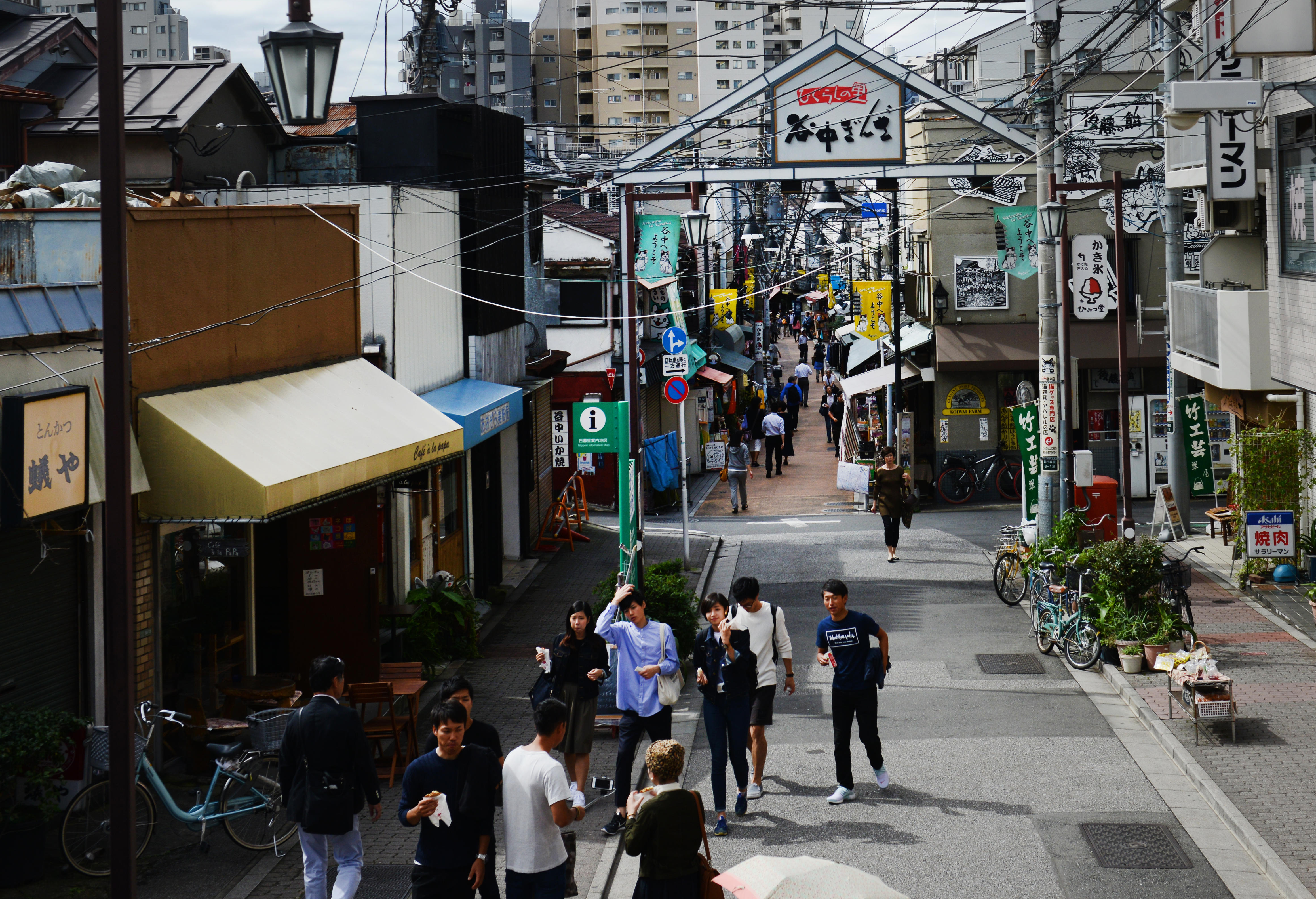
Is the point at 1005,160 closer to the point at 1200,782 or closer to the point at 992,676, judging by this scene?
the point at 992,676

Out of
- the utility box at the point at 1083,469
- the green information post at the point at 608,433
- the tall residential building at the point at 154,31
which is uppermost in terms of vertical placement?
the tall residential building at the point at 154,31

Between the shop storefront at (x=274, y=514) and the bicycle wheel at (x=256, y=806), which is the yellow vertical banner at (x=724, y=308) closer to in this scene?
the shop storefront at (x=274, y=514)

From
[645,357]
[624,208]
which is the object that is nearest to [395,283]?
[624,208]

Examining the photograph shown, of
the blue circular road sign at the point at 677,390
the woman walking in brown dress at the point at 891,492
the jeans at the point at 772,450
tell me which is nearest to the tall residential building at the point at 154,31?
the jeans at the point at 772,450

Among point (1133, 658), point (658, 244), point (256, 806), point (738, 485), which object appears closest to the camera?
point (256, 806)

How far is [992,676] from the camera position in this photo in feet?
49.5

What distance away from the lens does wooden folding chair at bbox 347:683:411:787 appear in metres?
11.5

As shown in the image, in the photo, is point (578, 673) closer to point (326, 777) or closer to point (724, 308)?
point (326, 777)

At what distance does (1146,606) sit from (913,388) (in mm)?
23197

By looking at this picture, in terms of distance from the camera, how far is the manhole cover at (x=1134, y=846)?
9.05m

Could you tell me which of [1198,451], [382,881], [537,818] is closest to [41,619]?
[382,881]

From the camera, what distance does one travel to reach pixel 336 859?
827cm

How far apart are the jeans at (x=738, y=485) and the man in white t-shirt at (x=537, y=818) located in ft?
75.3

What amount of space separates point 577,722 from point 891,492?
12.9m
